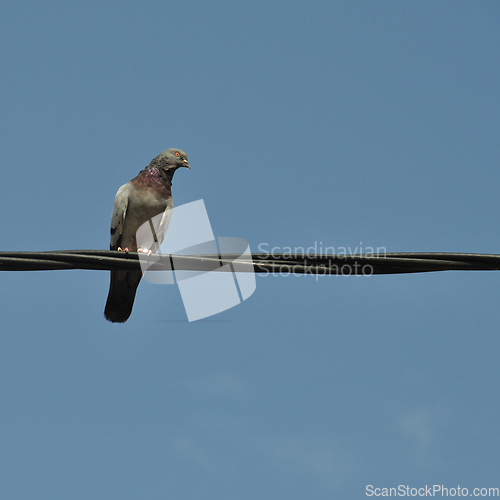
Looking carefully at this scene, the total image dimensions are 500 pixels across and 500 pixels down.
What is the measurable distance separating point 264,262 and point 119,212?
448 centimetres

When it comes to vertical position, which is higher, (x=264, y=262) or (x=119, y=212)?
(x=119, y=212)

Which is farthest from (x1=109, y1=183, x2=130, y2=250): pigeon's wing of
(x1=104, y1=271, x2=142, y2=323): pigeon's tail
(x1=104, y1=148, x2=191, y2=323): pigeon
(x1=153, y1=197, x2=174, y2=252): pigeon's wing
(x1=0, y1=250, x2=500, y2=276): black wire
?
(x1=0, y1=250, x2=500, y2=276): black wire

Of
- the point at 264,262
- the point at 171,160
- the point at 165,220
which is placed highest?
the point at 171,160

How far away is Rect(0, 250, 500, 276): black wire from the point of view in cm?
386

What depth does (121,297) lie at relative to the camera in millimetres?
7547

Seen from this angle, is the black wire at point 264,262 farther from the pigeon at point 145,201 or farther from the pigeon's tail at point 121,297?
the pigeon at point 145,201

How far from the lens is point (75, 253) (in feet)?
13.1

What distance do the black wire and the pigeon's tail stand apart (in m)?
3.53

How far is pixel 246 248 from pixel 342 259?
698 mm

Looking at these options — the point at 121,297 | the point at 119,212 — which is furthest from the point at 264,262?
the point at 119,212

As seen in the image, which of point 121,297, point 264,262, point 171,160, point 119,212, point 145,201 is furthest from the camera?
point 171,160

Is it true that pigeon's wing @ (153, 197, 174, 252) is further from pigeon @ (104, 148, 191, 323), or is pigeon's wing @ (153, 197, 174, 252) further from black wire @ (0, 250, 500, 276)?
black wire @ (0, 250, 500, 276)

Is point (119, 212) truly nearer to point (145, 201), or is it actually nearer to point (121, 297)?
point (145, 201)

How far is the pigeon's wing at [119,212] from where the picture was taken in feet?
26.5
